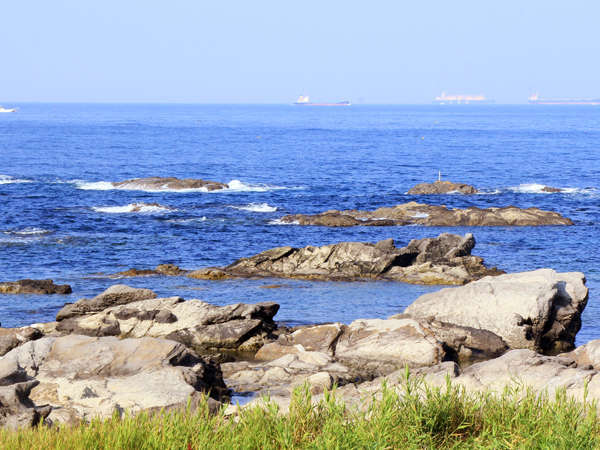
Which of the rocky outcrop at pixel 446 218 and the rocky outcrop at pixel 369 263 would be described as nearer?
the rocky outcrop at pixel 369 263

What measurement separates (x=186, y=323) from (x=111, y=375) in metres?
7.15

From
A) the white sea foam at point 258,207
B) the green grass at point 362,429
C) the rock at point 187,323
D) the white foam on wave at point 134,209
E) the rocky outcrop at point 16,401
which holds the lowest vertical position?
the white sea foam at point 258,207

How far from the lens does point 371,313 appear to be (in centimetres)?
2911

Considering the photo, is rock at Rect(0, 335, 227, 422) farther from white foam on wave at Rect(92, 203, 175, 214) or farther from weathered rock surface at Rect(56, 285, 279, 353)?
white foam on wave at Rect(92, 203, 175, 214)

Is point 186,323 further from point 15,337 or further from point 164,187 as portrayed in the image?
→ point 164,187

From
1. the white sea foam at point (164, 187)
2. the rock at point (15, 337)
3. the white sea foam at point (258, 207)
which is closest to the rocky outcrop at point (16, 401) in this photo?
the rock at point (15, 337)

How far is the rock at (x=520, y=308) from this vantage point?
24344 mm

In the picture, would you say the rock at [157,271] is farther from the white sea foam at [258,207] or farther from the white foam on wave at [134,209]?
the white sea foam at [258,207]

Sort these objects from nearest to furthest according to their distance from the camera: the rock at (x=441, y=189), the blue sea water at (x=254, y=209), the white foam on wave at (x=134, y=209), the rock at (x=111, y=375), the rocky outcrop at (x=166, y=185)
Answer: the rock at (x=111, y=375)
the blue sea water at (x=254, y=209)
the white foam on wave at (x=134, y=209)
the rock at (x=441, y=189)
the rocky outcrop at (x=166, y=185)

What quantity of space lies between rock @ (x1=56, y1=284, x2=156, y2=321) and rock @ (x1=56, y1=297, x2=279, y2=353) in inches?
13.2

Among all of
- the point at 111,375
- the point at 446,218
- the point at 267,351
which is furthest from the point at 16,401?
the point at 446,218

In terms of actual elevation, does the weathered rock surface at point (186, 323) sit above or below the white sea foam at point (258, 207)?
above

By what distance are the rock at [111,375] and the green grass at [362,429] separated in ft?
16.1

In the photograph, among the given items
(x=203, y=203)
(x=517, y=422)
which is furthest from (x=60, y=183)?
(x=517, y=422)
